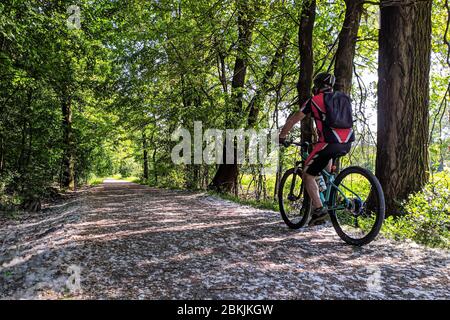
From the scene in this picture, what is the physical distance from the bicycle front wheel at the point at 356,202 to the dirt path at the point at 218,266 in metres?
0.23

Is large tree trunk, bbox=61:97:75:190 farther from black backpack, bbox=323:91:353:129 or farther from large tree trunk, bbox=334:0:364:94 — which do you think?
black backpack, bbox=323:91:353:129

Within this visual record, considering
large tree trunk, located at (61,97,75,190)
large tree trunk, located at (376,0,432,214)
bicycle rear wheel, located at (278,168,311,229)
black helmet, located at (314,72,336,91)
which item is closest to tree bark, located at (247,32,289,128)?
large tree trunk, located at (376,0,432,214)

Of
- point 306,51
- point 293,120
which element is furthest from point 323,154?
point 306,51

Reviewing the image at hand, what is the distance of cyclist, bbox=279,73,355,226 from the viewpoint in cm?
415

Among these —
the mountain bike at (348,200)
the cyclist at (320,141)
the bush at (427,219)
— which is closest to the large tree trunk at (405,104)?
the bush at (427,219)

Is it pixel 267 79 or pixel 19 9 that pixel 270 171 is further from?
pixel 19 9

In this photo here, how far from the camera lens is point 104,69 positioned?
16.0m

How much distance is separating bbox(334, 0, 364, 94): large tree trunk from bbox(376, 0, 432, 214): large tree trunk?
65 centimetres

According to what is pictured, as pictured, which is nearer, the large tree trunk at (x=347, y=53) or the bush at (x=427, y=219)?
the bush at (x=427, y=219)

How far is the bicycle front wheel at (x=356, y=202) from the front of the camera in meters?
3.97

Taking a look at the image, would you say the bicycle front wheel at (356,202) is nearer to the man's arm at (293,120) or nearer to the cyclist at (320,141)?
the cyclist at (320,141)

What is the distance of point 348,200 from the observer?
4305mm

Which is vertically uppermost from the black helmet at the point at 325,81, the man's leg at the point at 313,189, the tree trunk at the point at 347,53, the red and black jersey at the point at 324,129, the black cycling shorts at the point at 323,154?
the tree trunk at the point at 347,53

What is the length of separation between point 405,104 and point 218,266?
469 cm
